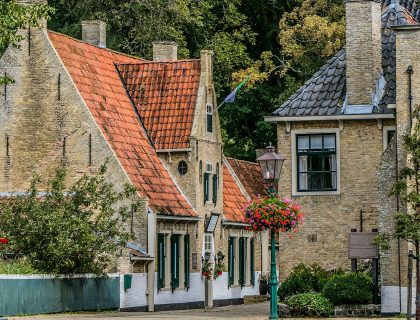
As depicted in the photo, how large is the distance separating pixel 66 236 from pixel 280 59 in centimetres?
2310

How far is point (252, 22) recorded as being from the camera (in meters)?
67.7

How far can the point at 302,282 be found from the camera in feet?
143

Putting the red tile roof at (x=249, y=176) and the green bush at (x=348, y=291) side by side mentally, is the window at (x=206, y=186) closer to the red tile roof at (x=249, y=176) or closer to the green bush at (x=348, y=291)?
the red tile roof at (x=249, y=176)

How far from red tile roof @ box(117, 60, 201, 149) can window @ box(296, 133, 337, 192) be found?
725 centimetres

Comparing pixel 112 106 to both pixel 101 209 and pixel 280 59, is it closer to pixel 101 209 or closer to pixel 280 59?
pixel 101 209

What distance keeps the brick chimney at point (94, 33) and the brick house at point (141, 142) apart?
0.05 m

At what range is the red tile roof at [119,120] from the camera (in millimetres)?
49688

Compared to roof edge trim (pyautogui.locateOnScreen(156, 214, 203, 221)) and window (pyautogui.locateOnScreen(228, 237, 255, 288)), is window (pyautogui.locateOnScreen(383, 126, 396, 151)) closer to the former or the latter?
roof edge trim (pyautogui.locateOnScreen(156, 214, 203, 221))

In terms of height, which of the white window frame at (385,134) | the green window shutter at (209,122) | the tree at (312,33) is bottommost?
the white window frame at (385,134)

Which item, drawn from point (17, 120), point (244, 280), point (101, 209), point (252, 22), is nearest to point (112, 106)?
point (17, 120)

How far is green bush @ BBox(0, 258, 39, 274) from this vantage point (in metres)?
40.3

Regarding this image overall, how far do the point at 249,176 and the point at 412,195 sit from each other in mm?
25537

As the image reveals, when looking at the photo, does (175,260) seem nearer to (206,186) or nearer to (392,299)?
(206,186)

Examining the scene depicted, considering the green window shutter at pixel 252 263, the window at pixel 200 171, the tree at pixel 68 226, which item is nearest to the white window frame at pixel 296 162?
the tree at pixel 68 226
